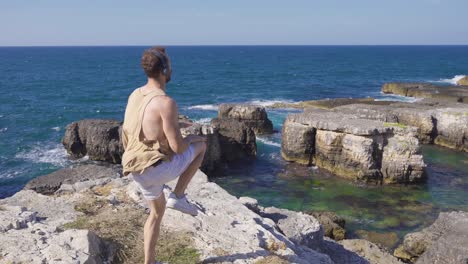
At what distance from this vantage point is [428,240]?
13.1m

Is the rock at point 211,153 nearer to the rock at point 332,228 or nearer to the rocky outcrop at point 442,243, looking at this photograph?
the rock at point 332,228

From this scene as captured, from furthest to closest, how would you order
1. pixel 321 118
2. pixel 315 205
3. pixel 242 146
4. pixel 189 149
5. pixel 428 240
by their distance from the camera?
pixel 242 146, pixel 321 118, pixel 315 205, pixel 428 240, pixel 189 149

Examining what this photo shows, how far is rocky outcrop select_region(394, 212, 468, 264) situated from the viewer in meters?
10.7

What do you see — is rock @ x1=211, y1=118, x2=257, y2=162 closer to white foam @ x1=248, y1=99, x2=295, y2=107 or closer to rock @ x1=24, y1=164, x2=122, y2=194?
rock @ x1=24, y1=164, x2=122, y2=194

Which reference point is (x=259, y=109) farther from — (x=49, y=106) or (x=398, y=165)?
(x=49, y=106)

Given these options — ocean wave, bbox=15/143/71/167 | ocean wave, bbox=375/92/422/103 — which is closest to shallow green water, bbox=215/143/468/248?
ocean wave, bbox=15/143/71/167

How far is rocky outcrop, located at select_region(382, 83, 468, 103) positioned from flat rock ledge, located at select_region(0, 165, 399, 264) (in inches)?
1476

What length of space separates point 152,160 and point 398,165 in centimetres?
1900

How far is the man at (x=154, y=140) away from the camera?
16.1 feet

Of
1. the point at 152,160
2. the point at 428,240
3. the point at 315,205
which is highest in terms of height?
the point at 152,160

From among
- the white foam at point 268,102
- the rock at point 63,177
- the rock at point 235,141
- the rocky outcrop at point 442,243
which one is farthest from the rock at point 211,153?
the white foam at point 268,102

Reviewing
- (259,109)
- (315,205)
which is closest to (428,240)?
(315,205)

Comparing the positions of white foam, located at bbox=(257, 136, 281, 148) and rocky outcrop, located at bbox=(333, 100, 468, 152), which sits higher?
rocky outcrop, located at bbox=(333, 100, 468, 152)

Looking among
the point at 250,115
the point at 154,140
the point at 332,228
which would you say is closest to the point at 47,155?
the point at 250,115
